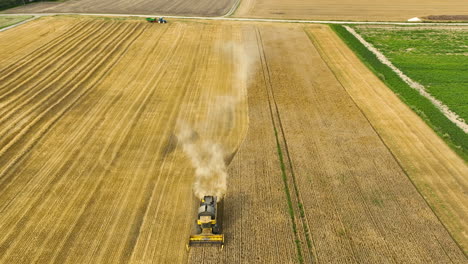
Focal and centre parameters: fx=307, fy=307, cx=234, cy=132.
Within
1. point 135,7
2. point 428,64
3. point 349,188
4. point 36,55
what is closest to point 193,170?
point 349,188

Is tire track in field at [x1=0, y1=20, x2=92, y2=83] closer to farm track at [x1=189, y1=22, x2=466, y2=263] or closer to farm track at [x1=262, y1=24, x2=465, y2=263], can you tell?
farm track at [x1=189, y1=22, x2=466, y2=263]

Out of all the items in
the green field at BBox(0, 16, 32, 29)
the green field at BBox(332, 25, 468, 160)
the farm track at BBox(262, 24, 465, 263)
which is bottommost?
the farm track at BBox(262, 24, 465, 263)

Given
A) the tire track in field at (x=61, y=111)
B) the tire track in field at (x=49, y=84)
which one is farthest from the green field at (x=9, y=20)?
the tire track in field at (x=61, y=111)

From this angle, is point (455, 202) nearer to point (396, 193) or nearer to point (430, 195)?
point (430, 195)

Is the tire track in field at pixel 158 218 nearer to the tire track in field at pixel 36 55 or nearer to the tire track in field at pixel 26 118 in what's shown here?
the tire track in field at pixel 26 118

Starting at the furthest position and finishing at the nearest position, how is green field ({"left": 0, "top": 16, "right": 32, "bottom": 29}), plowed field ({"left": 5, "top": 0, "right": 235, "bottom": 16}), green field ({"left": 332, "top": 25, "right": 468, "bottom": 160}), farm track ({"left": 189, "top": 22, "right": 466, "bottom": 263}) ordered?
1. plowed field ({"left": 5, "top": 0, "right": 235, "bottom": 16})
2. green field ({"left": 0, "top": 16, "right": 32, "bottom": 29})
3. green field ({"left": 332, "top": 25, "right": 468, "bottom": 160})
4. farm track ({"left": 189, "top": 22, "right": 466, "bottom": 263})

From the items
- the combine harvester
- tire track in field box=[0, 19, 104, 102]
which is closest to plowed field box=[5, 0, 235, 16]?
tire track in field box=[0, 19, 104, 102]

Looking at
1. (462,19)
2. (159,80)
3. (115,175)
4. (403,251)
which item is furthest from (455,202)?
(462,19)

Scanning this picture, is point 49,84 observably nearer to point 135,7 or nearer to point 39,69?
point 39,69
